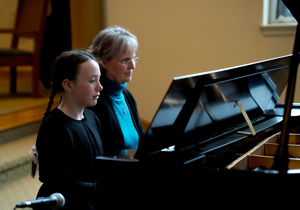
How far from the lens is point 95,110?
1840mm

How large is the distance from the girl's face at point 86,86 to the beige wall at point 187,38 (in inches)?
84.7

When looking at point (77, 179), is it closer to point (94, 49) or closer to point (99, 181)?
point (99, 181)

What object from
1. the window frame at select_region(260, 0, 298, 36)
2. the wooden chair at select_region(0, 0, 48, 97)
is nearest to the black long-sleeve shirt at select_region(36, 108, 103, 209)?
the window frame at select_region(260, 0, 298, 36)

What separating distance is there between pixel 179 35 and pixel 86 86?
240 centimetres

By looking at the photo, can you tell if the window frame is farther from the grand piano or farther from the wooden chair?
the wooden chair

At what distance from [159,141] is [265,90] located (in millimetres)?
678

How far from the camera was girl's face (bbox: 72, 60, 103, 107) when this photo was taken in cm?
156

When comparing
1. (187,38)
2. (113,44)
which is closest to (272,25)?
(187,38)

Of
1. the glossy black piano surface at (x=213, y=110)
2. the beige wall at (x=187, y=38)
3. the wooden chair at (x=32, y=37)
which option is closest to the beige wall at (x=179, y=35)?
the beige wall at (x=187, y=38)

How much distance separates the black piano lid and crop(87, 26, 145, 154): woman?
0.44 metres

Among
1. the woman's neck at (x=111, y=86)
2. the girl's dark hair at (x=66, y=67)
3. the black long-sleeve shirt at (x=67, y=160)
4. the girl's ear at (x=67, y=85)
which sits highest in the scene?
the girl's dark hair at (x=66, y=67)

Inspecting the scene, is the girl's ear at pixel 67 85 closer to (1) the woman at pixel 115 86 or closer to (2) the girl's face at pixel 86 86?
(2) the girl's face at pixel 86 86

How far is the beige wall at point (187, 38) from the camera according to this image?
3.44m

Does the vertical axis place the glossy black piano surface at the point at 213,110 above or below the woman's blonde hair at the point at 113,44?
below
